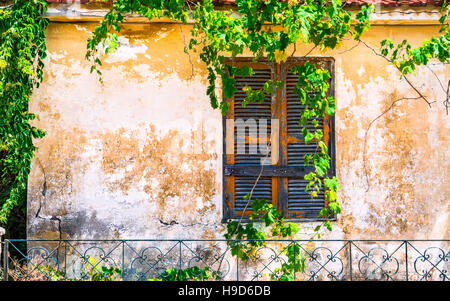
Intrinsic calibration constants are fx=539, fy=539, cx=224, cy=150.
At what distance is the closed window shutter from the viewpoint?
6.09 meters

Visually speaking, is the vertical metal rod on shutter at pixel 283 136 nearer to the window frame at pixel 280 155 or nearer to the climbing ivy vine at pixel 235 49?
the window frame at pixel 280 155

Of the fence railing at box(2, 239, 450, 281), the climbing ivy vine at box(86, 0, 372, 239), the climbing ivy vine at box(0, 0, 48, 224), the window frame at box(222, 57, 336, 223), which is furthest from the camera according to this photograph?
the window frame at box(222, 57, 336, 223)

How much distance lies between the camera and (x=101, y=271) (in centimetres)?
562

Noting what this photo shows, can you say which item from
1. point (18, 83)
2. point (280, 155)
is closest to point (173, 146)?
point (280, 155)

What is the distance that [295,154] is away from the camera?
6168mm

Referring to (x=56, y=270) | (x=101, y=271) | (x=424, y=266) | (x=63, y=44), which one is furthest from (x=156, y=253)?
(x=424, y=266)

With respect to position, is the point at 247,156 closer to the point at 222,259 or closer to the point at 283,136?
the point at 283,136

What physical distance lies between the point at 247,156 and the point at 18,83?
254 cm

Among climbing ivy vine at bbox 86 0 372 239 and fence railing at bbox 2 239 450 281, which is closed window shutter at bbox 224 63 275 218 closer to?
fence railing at bbox 2 239 450 281

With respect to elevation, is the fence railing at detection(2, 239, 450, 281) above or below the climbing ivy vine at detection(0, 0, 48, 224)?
below

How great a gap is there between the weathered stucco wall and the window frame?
8 cm

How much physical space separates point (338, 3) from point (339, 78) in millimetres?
1413

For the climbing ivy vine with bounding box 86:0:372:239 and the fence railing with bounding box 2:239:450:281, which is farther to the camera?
the fence railing with bounding box 2:239:450:281

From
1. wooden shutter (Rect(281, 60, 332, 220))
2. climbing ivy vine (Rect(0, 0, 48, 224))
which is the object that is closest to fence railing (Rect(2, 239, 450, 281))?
wooden shutter (Rect(281, 60, 332, 220))
